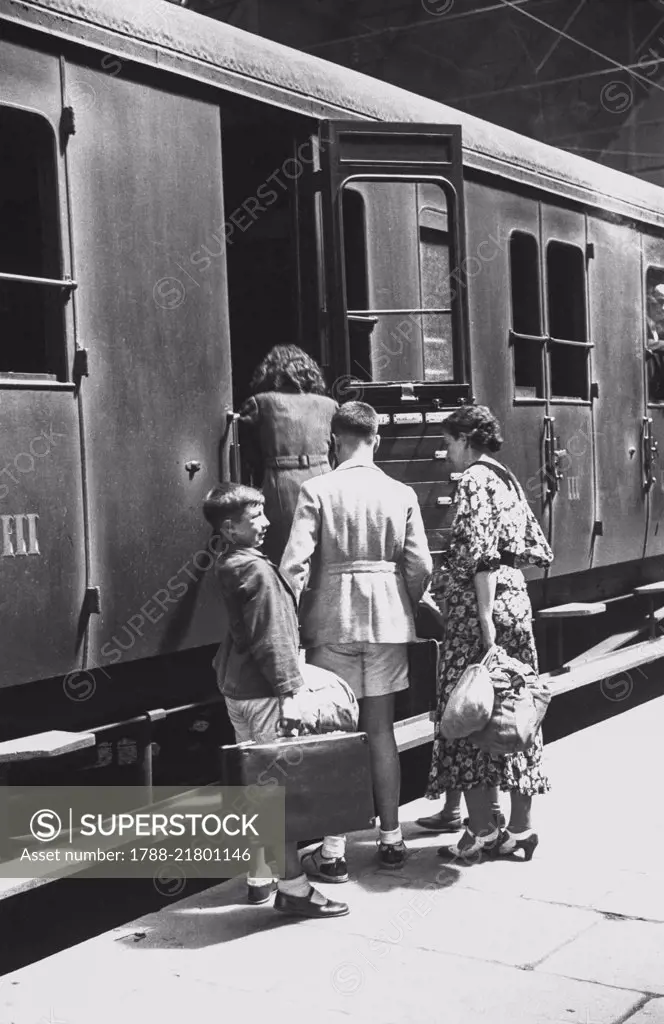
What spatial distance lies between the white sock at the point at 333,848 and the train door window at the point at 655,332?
522cm

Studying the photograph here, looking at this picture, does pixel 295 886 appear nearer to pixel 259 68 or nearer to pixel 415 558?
pixel 415 558

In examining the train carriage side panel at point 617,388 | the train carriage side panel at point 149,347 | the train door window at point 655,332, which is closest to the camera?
the train carriage side panel at point 149,347

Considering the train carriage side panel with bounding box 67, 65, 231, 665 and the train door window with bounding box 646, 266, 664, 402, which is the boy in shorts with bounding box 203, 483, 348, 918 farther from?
the train door window with bounding box 646, 266, 664, 402

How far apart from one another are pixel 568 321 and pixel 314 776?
4615 millimetres

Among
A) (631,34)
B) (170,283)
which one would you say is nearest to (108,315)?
(170,283)

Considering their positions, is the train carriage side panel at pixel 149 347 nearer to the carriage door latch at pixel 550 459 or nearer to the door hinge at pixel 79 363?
the door hinge at pixel 79 363

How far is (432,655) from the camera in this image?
675cm

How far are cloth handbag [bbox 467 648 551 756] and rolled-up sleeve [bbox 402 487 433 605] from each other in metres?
0.41

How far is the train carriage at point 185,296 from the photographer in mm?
4676

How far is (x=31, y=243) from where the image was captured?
4836 millimetres

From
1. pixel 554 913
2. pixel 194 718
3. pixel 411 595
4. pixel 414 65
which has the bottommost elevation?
pixel 554 913

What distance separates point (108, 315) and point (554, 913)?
2665 millimetres

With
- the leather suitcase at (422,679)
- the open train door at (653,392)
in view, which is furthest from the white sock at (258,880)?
the open train door at (653,392)

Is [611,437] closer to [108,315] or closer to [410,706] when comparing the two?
[410,706]
